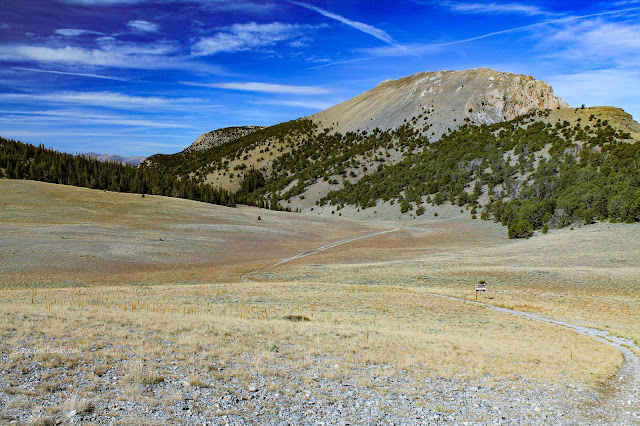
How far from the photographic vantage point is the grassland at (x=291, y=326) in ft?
29.0

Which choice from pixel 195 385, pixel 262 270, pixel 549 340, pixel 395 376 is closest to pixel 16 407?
pixel 195 385

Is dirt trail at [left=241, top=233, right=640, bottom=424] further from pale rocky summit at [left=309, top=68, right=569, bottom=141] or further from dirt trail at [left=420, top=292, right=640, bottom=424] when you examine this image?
pale rocky summit at [left=309, top=68, right=569, bottom=141]

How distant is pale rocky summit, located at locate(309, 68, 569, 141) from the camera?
128625 millimetres

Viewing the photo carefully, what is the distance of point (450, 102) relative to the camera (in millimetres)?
138500

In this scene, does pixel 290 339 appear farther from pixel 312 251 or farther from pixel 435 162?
pixel 435 162

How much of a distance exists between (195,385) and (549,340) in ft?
51.6

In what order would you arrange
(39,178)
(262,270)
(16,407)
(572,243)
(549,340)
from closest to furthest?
(16,407) → (549,340) → (262,270) → (572,243) → (39,178)

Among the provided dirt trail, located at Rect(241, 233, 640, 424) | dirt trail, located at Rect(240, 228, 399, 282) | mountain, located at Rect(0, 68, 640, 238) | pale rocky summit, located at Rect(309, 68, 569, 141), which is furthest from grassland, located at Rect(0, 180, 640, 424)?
pale rocky summit, located at Rect(309, 68, 569, 141)

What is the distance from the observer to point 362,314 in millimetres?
22359

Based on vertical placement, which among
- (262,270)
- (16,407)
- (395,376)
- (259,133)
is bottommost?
(262,270)

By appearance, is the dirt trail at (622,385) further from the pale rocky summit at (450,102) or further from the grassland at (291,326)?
the pale rocky summit at (450,102)

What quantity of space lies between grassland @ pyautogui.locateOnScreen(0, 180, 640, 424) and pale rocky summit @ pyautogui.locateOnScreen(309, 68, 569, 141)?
8471cm

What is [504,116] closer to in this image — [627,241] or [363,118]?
[363,118]

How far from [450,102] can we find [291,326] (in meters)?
137
